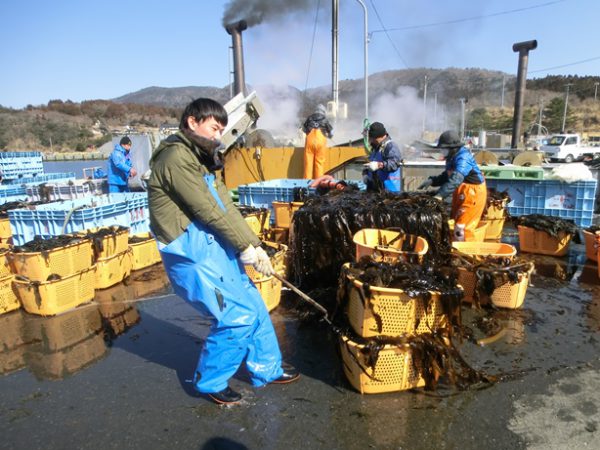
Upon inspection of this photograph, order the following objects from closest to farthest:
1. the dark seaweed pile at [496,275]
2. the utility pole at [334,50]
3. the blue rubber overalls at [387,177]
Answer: the dark seaweed pile at [496,275], the blue rubber overalls at [387,177], the utility pole at [334,50]

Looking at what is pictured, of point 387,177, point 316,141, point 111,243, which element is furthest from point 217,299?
point 316,141

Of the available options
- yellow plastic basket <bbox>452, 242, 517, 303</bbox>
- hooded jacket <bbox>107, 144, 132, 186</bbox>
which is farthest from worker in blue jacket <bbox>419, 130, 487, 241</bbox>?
hooded jacket <bbox>107, 144, 132, 186</bbox>

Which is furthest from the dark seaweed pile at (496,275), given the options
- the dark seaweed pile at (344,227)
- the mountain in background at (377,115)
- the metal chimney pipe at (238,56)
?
the mountain in background at (377,115)

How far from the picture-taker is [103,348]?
356 centimetres

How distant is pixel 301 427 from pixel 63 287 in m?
3.12

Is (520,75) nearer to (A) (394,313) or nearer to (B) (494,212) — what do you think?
(B) (494,212)

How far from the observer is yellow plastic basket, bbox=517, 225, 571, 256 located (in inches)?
223

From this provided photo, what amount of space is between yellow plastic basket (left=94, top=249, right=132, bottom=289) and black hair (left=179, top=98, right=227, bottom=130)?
295 cm

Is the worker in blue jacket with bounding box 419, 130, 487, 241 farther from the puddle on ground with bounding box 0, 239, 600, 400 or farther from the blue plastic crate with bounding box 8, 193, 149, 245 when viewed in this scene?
the blue plastic crate with bounding box 8, 193, 149, 245

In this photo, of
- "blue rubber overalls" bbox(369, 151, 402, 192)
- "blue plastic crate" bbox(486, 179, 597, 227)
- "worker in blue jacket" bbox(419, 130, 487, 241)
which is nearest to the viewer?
"worker in blue jacket" bbox(419, 130, 487, 241)

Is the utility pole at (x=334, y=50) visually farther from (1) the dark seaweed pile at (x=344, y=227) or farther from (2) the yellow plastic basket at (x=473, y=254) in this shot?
(2) the yellow plastic basket at (x=473, y=254)

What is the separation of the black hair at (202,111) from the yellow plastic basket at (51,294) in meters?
2.64

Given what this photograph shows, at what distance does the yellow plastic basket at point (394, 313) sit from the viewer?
2.59 m

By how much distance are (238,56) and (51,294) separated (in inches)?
487
